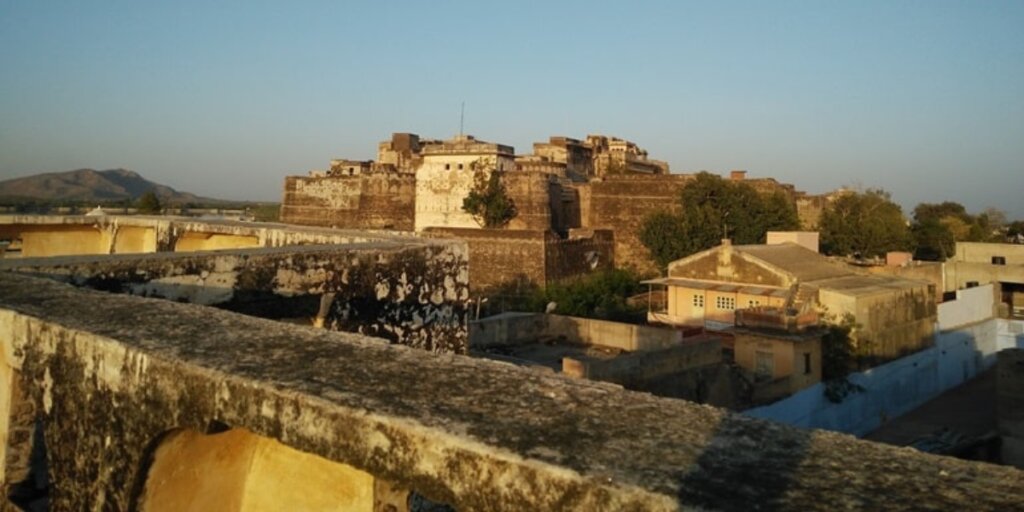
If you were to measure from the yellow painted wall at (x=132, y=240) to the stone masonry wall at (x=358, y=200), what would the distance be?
834 inches

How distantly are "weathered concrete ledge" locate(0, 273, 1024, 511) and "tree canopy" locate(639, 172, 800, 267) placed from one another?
2593 cm

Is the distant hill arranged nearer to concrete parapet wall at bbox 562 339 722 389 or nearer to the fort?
the fort

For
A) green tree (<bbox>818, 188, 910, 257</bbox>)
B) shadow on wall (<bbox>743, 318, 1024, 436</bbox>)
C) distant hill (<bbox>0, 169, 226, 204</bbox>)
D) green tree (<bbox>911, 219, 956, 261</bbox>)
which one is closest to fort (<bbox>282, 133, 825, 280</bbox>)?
green tree (<bbox>818, 188, 910, 257</bbox>)

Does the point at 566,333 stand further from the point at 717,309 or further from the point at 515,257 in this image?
the point at 515,257

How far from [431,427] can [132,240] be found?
7.68m

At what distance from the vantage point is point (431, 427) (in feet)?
5.37

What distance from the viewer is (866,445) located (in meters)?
1.59

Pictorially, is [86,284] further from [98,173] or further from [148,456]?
[98,173]

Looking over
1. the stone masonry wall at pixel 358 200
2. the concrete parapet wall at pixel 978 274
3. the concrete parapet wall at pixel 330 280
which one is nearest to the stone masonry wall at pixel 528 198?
the stone masonry wall at pixel 358 200

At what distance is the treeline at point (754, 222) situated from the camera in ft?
91.0

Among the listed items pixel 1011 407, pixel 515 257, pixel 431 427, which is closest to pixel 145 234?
pixel 431 427

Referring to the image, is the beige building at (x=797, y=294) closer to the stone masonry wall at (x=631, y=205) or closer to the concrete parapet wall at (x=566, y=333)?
the concrete parapet wall at (x=566, y=333)

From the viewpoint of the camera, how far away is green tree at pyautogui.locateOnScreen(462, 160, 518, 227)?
2733 centimetres

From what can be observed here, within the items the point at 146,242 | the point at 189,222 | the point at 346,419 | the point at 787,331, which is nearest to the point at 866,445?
the point at 346,419
